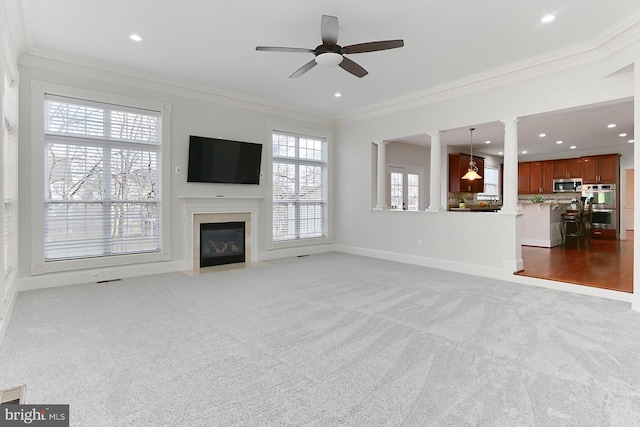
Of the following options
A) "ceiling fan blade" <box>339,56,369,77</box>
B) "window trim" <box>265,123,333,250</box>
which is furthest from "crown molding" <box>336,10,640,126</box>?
"ceiling fan blade" <box>339,56,369,77</box>

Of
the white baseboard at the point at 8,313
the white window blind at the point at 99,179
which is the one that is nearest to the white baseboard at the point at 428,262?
the white window blind at the point at 99,179

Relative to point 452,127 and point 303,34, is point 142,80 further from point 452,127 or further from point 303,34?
point 452,127

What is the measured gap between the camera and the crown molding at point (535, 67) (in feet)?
11.5

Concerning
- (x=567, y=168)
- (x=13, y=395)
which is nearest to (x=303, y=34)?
(x=13, y=395)

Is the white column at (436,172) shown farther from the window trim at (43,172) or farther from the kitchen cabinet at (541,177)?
the kitchen cabinet at (541,177)

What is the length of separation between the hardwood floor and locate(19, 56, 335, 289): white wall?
423 centimetres

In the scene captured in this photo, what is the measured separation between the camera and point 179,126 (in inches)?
213

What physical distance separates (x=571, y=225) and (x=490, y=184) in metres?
3.32

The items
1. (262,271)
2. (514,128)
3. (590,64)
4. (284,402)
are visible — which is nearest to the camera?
(284,402)

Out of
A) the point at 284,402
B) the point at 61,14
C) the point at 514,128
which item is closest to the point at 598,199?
the point at 514,128

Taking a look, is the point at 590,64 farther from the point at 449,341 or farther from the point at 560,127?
the point at 449,341

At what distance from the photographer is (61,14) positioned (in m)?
3.41

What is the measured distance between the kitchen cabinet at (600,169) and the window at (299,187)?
750 cm

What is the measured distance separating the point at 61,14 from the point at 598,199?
11.6m
